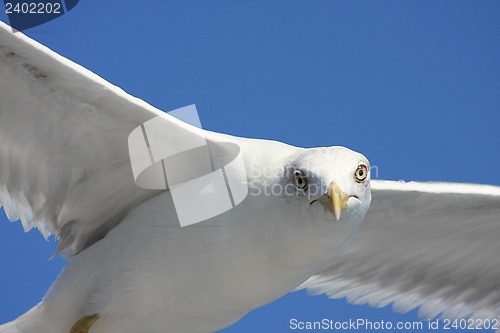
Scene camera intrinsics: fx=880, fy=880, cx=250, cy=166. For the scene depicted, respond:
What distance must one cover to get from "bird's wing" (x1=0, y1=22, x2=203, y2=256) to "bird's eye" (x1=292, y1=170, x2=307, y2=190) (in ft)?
1.33

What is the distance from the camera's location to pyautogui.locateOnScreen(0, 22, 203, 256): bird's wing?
2.66 metres

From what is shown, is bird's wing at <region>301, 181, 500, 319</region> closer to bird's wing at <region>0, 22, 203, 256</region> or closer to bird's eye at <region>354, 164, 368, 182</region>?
bird's eye at <region>354, 164, 368, 182</region>

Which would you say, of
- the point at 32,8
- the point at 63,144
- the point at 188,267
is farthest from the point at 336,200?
the point at 32,8

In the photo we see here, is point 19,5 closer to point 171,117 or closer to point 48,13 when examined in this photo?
point 48,13

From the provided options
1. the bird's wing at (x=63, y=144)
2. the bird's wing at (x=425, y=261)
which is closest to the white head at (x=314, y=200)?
the bird's wing at (x=63, y=144)

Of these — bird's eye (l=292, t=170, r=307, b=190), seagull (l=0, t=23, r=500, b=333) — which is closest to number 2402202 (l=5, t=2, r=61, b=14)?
seagull (l=0, t=23, r=500, b=333)

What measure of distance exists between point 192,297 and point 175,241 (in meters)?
0.19

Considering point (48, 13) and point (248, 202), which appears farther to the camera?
point (48, 13)

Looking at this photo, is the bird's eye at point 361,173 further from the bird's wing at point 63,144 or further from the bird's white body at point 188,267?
the bird's wing at point 63,144

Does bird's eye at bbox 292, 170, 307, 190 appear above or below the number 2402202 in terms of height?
below

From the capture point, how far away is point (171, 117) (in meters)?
2.78

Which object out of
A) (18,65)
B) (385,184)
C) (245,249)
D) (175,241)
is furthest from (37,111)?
(385,184)

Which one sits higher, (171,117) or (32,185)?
(171,117)

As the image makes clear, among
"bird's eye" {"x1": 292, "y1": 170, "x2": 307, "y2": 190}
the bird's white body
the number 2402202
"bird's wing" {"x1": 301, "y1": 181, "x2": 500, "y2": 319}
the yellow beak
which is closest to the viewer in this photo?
the yellow beak
